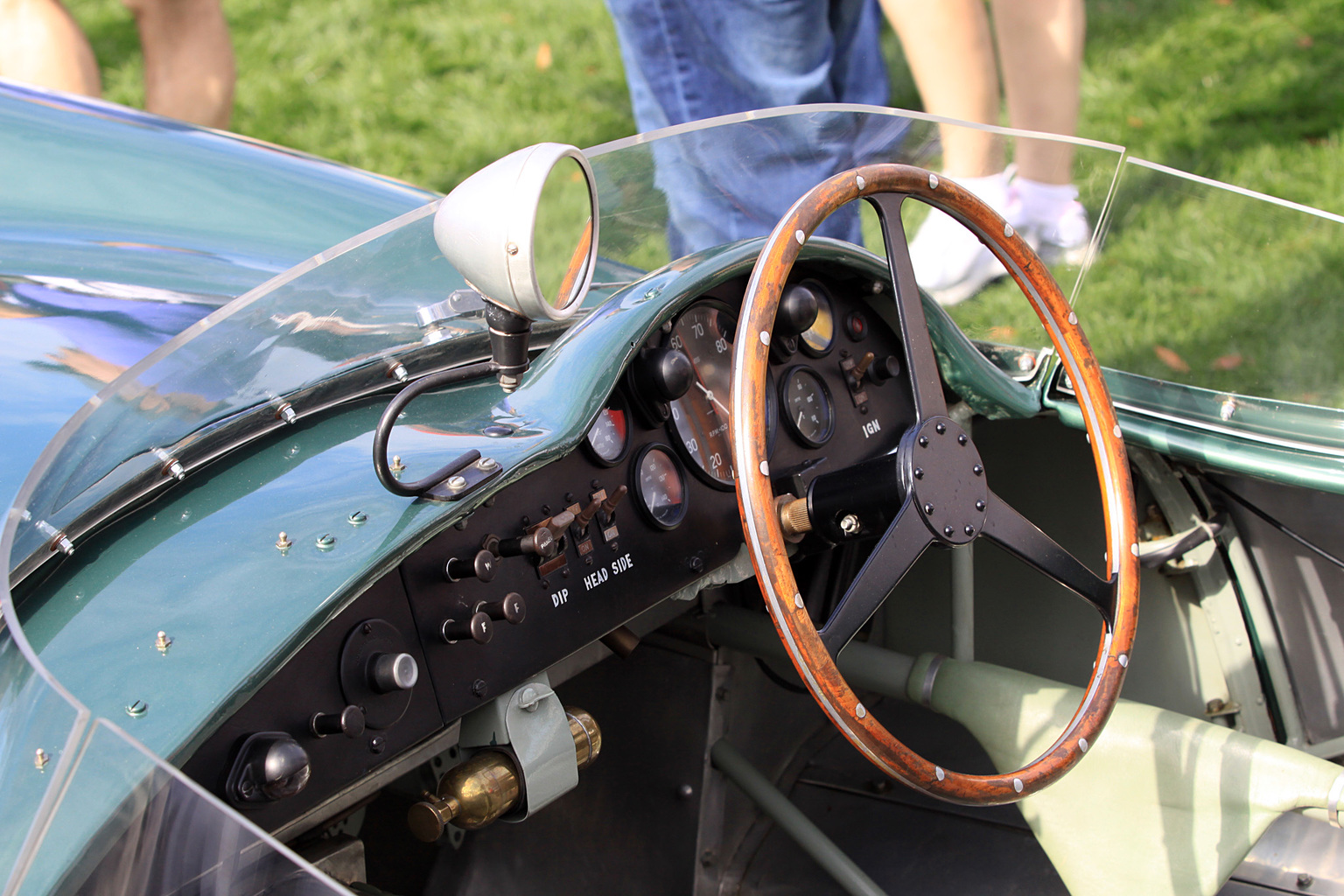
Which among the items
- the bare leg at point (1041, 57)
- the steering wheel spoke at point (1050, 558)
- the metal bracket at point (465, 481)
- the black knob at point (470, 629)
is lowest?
the steering wheel spoke at point (1050, 558)

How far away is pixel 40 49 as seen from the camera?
10.1 feet

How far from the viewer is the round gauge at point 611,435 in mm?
1643

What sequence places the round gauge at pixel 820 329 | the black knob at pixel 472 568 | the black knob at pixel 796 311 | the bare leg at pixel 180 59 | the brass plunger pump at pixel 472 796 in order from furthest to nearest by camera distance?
the bare leg at pixel 180 59
the round gauge at pixel 820 329
the black knob at pixel 796 311
the brass plunger pump at pixel 472 796
the black knob at pixel 472 568

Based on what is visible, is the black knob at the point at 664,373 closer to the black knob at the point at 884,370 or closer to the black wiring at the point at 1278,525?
the black knob at the point at 884,370

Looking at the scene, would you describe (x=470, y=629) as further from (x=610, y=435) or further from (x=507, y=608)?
(x=610, y=435)

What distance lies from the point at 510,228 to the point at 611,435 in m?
0.53

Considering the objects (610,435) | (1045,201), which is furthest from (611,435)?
(1045,201)

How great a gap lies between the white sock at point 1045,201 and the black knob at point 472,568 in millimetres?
1150

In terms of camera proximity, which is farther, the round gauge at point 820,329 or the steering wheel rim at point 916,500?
the round gauge at point 820,329

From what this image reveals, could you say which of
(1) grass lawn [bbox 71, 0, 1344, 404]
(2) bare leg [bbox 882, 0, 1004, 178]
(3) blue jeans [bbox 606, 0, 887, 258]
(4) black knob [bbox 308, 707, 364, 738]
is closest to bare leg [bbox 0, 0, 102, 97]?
(3) blue jeans [bbox 606, 0, 887, 258]

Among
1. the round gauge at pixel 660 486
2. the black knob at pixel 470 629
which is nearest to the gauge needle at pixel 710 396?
the round gauge at pixel 660 486

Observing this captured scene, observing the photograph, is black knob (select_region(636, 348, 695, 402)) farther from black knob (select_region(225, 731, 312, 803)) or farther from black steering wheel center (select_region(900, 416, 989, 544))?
black knob (select_region(225, 731, 312, 803))

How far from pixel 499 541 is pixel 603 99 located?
12.6ft

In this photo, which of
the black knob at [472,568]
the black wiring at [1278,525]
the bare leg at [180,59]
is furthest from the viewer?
the bare leg at [180,59]
